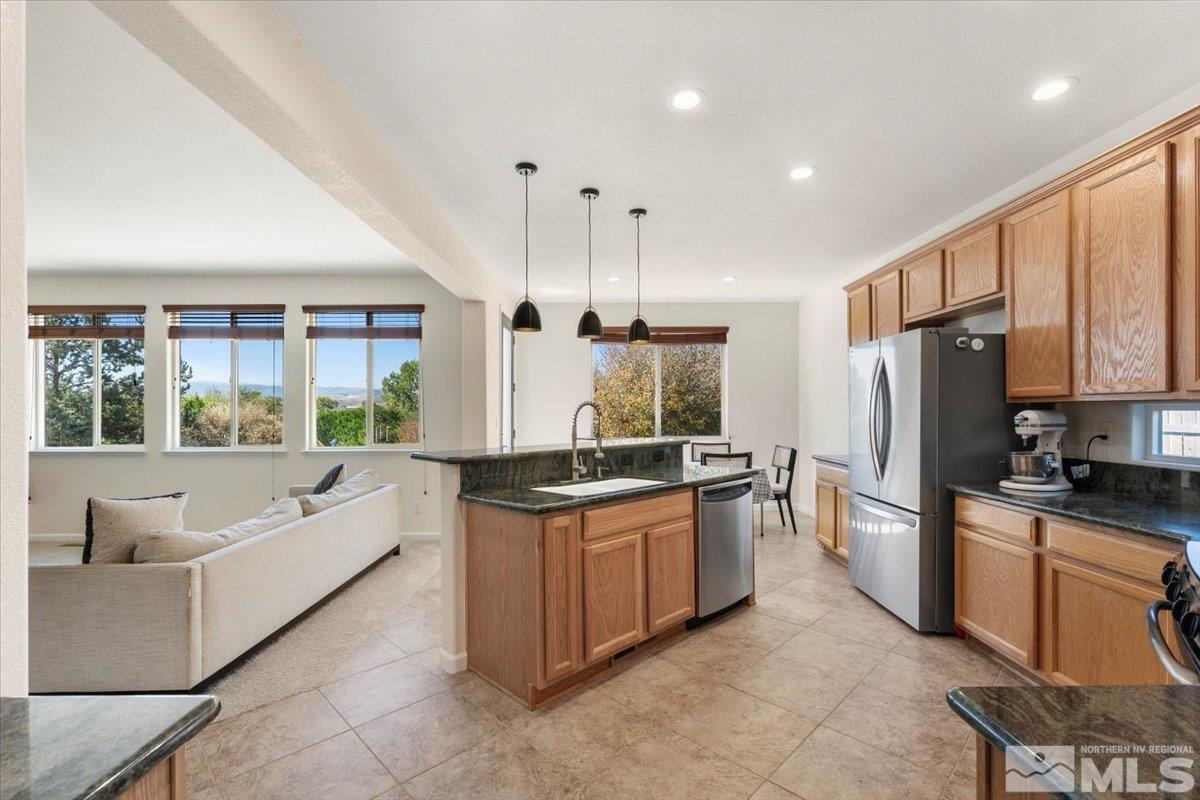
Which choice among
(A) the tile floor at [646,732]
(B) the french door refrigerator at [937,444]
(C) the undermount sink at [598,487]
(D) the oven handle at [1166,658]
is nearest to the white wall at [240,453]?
(C) the undermount sink at [598,487]

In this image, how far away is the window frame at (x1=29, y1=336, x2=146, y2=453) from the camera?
5.43 m

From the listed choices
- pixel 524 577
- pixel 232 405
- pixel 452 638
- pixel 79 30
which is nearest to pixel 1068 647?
pixel 524 577

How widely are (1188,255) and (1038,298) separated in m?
0.71

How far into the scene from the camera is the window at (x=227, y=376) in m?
5.45

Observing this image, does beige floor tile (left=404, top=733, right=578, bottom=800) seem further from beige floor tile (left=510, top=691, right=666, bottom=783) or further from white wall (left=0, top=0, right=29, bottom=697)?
white wall (left=0, top=0, right=29, bottom=697)

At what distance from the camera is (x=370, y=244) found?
452 cm

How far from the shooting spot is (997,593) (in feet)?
8.96

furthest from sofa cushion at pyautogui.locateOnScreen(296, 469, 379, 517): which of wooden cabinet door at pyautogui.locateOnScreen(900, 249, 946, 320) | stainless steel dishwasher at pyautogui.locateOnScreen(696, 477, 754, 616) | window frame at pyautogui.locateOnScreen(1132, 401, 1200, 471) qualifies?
window frame at pyautogui.locateOnScreen(1132, 401, 1200, 471)

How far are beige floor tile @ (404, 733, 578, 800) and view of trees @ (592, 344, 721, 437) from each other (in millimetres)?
4862

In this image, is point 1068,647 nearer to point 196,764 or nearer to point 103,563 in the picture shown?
point 196,764

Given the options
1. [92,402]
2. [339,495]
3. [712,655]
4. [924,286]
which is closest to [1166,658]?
[712,655]

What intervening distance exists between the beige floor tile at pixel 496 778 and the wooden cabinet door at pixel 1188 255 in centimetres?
286

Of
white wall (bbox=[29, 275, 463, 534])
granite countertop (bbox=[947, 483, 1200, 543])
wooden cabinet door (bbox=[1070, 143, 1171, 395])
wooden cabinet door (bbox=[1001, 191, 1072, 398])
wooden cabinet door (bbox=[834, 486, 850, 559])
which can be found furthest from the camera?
white wall (bbox=[29, 275, 463, 534])

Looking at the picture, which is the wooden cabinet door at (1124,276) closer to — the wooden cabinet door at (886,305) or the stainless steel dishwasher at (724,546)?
the wooden cabinet door at (886,305)
